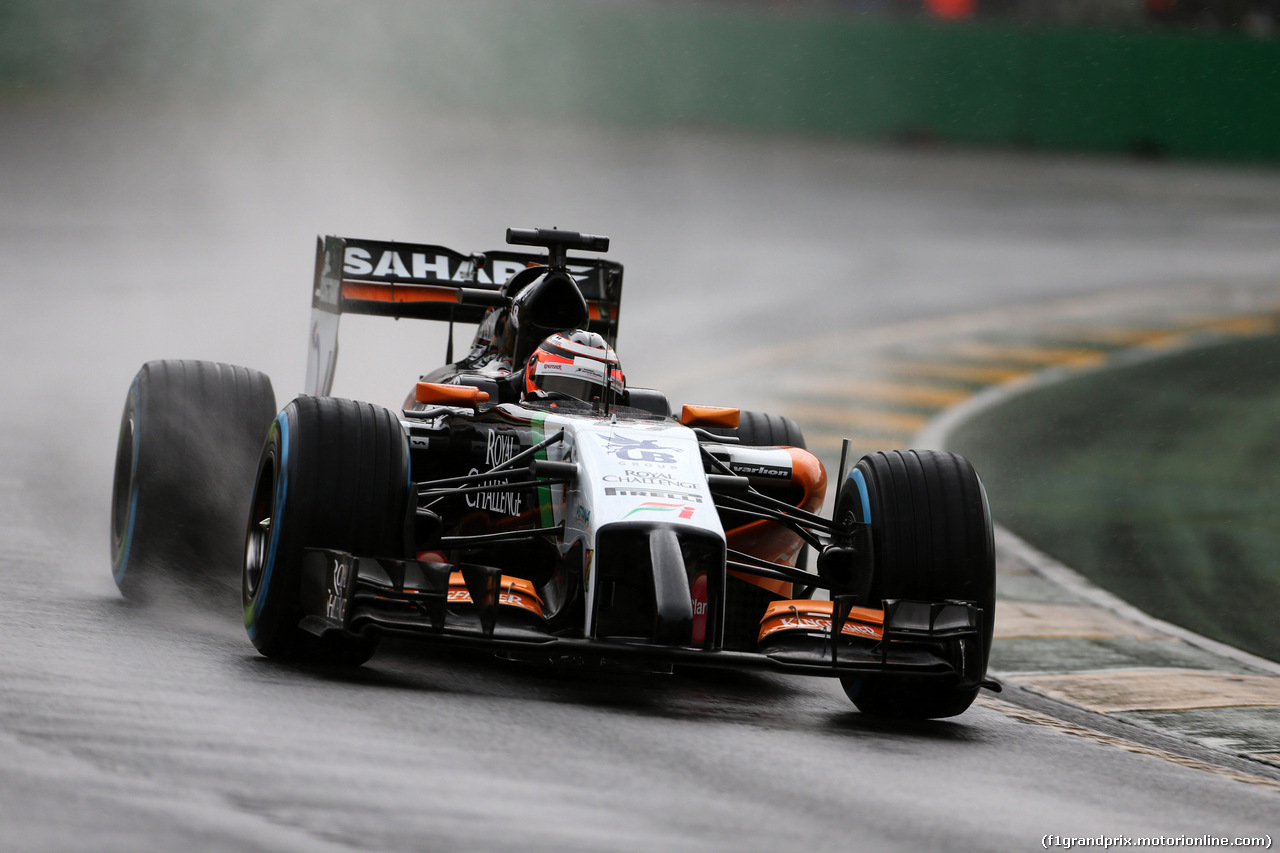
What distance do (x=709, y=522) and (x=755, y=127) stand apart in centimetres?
3102

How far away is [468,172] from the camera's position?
28.0 meters

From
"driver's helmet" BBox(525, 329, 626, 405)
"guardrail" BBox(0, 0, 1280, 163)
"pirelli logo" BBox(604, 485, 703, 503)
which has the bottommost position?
"pirelli logo" BBox(604, 485, 703, 503)

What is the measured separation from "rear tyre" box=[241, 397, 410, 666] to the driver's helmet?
1.43 m

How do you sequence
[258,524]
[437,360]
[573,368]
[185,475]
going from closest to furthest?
[258,524] < [573,368] < [185,475] < [437,360]

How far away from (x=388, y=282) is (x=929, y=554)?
14.2 feet

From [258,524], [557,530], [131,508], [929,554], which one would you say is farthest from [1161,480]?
[258,524]

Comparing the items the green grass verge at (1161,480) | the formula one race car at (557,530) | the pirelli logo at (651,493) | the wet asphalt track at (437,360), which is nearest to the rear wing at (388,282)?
Answer: the formula one race car at (557,530)

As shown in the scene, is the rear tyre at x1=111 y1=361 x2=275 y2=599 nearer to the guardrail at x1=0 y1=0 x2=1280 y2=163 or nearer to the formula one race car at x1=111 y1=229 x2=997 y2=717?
the formula one race car at x1=111 y1=229 x2=997 y2=717

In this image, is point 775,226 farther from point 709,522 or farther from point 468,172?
point 709,522

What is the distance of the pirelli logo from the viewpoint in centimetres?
648

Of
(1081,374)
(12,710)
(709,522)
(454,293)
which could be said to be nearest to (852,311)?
(1081,374)

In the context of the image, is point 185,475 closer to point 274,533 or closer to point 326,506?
point 274,533

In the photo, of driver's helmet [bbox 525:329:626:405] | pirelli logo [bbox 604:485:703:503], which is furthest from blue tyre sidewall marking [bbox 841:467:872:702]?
driver's helmet [bbox 525:329:626:405]

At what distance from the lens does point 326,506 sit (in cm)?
654
